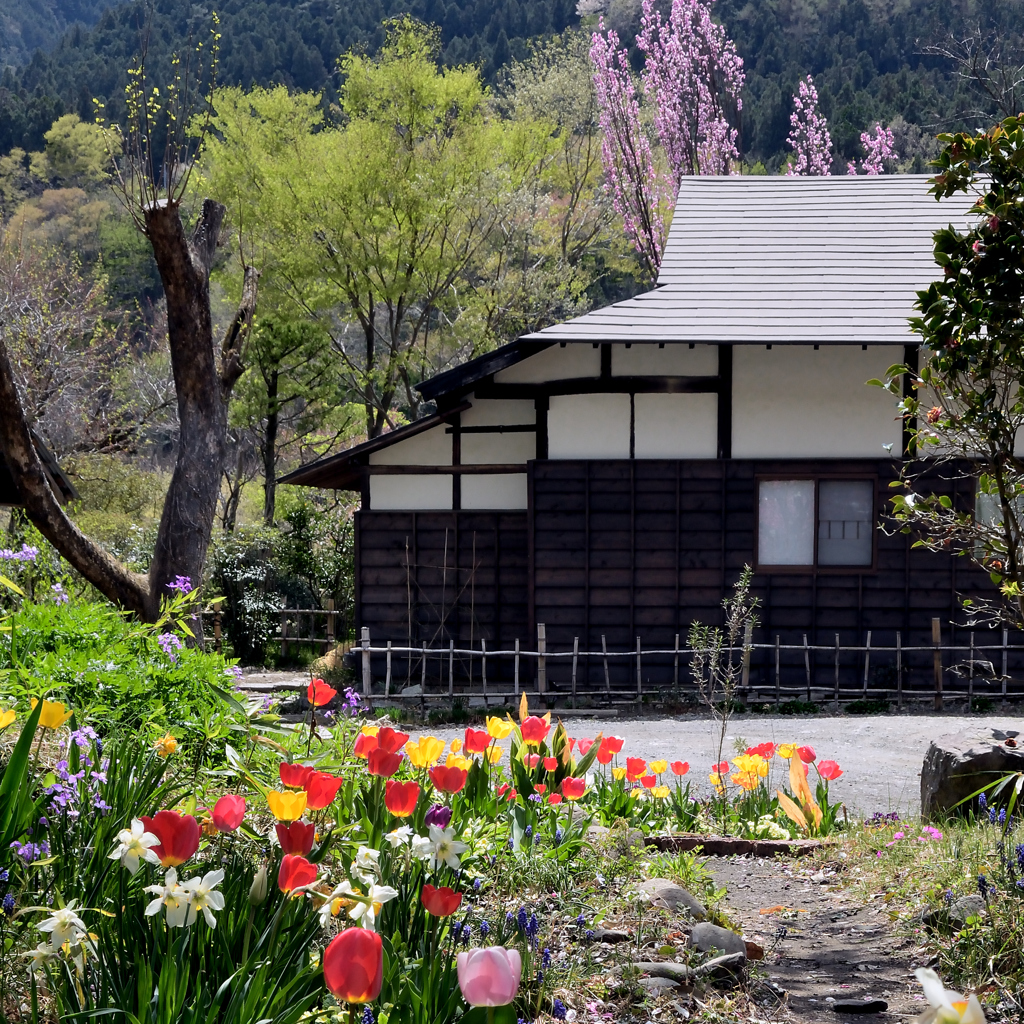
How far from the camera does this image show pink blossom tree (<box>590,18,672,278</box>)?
2577 centimetres

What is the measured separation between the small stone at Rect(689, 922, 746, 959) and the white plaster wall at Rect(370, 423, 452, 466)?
412 inches

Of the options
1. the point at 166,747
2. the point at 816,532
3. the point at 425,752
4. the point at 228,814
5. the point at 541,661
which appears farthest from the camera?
the point at 816,532

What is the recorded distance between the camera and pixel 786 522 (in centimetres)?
1293

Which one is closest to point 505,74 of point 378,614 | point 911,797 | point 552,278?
point 552,278

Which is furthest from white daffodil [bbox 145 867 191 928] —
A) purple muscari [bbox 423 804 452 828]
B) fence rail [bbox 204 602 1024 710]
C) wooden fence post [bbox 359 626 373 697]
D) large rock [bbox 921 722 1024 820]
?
wooden fence post [bbox 359 626 373 697]

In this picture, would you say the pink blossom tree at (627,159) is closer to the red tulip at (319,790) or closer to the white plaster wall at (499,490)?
the white plaster wall at (499,490)

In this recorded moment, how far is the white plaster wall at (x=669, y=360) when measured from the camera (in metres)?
13.0

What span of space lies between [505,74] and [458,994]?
49.3 m

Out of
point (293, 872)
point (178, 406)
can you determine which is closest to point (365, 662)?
point (178, 406)

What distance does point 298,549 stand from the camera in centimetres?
1825

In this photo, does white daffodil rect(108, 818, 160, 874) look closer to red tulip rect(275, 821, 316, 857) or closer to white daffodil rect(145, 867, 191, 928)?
white daffodil rect(145, 867, 191, 928)

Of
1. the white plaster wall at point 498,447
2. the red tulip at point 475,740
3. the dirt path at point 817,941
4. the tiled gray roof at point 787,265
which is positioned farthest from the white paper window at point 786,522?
the red tulip at point 475,740

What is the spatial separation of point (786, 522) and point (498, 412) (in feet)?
12.5

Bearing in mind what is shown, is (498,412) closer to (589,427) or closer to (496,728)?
(589,427)
